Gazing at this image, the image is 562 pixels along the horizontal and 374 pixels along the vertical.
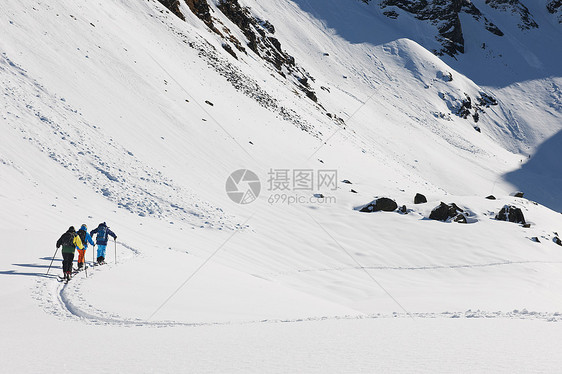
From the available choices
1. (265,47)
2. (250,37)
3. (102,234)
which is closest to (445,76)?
(265,47)

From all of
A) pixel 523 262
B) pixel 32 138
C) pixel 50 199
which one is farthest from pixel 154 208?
pixel 523 262

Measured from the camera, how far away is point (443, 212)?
66.6 feet

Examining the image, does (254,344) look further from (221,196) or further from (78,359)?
(221,196)

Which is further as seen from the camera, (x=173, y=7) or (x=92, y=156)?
(x=173, y=7)

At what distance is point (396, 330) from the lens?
6102 millimetres

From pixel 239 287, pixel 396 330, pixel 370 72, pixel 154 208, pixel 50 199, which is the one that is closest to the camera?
pixel 396 330

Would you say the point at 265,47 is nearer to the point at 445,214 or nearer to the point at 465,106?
the point at 465,106

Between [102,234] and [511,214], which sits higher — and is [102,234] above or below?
below

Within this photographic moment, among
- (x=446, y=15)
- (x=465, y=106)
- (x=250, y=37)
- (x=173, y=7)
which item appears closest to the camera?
(x=173, y=7)

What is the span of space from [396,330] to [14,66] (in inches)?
827

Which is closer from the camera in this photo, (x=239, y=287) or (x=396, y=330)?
(x=396, y=330)

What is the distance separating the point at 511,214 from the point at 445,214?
3715mm

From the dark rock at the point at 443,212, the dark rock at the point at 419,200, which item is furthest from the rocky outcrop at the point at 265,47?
the dark rock at the point at 443,212

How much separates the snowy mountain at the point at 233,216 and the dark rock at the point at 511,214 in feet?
0.36
